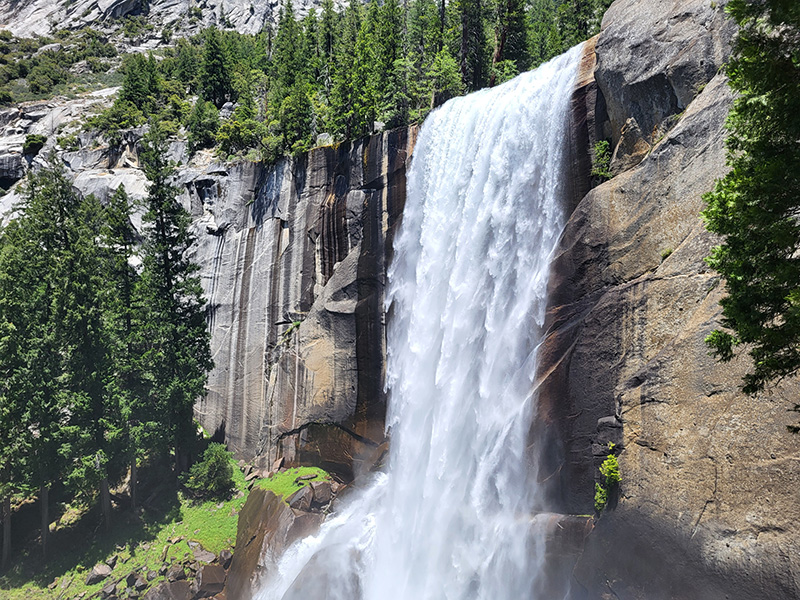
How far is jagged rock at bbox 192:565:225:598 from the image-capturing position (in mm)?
22781

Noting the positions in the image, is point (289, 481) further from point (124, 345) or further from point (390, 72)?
point (390, 72)

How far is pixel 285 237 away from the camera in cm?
3222

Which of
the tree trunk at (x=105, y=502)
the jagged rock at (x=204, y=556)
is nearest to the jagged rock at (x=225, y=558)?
the jagged rock at (x=204, y=556)

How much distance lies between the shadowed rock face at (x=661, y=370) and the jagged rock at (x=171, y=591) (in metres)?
17.7

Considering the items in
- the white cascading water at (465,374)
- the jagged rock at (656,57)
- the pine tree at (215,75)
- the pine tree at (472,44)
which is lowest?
the white cascading water at (465,374)

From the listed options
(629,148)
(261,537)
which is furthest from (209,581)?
(629,148)

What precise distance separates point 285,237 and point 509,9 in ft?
75.8

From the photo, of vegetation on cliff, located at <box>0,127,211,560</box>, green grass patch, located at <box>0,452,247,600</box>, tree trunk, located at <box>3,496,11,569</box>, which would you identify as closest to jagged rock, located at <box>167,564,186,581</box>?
green grass patch, located at <box>0,452,247,600</box>

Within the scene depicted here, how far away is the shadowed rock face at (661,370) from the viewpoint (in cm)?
994

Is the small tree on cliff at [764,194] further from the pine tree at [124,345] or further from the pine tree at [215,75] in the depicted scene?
the pine tree at [215,75]

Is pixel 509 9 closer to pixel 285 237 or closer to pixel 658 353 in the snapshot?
pixel 285 237

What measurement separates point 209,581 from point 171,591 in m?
1.61

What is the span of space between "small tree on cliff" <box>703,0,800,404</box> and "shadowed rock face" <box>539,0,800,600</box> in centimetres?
344

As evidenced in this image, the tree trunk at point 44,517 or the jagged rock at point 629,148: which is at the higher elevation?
the jagged rock at point 629,148
